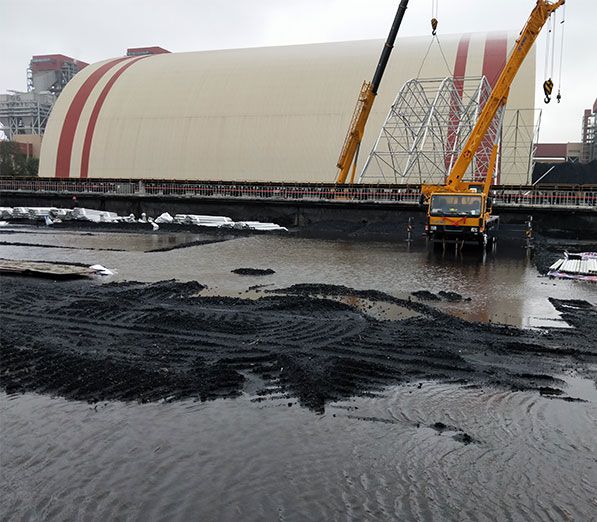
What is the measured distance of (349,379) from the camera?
6.02 m

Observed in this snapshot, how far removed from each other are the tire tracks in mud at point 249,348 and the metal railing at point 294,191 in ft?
67.0

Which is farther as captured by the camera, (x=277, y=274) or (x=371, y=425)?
(x=277, y=274)

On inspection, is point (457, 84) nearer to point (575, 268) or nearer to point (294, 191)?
point (294, 191)

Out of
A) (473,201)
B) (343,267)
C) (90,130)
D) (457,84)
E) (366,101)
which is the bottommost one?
(343,267)

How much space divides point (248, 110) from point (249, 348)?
3542 cm

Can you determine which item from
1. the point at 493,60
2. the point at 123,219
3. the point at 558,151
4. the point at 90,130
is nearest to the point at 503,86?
the point at 493,60

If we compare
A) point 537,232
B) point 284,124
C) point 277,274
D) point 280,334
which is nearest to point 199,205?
point 284,124

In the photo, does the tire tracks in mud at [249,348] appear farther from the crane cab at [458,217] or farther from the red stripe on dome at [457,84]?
the red stripe on dome at [457,84]

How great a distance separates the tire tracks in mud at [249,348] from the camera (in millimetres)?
5781

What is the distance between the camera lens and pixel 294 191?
32812 mm

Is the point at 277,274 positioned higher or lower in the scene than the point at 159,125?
lower

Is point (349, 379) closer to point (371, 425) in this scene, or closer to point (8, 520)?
point (371, 425)

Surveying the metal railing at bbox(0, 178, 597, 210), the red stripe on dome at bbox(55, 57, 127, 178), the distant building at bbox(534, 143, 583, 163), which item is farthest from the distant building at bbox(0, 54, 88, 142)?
the distant building at bbox(534, 143, 583, 163)

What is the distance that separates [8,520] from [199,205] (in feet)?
100
